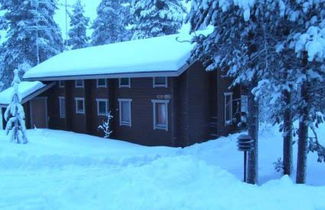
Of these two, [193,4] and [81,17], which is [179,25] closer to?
[81,17]

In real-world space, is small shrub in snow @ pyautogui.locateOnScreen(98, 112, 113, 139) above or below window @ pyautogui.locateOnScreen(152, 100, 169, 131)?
below

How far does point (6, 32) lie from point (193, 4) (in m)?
28.7

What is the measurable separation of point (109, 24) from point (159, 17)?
33.8ft

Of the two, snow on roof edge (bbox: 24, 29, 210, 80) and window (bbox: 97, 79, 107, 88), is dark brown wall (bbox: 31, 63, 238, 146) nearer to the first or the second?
window (bbox: 97, 79, 107, 88)

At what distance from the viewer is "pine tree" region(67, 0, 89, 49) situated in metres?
41.8

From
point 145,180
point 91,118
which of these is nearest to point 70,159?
point 145,180

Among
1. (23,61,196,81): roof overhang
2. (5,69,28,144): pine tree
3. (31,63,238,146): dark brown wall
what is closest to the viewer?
(5,69,28,144): pine tree

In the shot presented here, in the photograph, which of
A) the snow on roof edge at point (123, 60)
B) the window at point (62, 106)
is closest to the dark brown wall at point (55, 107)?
the window at point (62, 106)

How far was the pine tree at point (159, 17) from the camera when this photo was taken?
1248 inches

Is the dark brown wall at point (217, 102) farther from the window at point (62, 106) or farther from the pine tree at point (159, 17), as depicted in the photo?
the pine tree at point (159, 17)

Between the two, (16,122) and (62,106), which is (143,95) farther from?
(62,106)

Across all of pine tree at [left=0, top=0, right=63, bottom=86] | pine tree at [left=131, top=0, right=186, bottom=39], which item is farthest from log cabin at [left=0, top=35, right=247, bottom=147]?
pine tree at [left=0, top=0, right=63, bottom=86]

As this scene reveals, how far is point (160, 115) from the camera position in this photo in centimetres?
1780

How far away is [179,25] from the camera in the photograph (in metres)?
32.3
